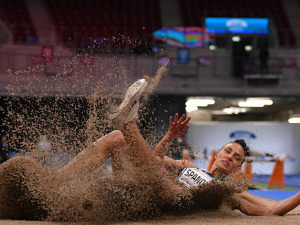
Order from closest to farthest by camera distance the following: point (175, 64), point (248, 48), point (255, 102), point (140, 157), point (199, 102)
Answer: 1. point (140, 157)
2. point (175, 64)
3. point (199, 102)
4. point (255, 102)
5. point (248, 48)

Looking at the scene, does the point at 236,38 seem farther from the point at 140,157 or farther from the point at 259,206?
the point at 140,157

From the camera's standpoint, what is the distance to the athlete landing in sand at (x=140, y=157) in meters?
2.88

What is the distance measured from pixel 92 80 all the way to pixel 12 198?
293 inches

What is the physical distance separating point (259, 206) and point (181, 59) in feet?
29.1

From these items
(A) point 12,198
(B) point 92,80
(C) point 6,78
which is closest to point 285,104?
(B) point 92,80

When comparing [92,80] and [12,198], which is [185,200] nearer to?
[12,198]

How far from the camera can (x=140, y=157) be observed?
9.53 feet

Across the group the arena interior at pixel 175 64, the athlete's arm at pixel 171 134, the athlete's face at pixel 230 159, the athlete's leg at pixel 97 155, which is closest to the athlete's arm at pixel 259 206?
the athlete's face at pixel 230 159

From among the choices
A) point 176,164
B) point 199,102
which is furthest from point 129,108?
point 199,102

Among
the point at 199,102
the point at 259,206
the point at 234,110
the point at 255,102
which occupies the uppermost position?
the point at 259,206

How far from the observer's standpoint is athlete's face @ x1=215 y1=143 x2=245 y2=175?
3395 millimetres

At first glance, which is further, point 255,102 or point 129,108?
point 255,102

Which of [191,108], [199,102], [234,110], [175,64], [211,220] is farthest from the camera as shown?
[234,110]

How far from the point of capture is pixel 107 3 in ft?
49.2
